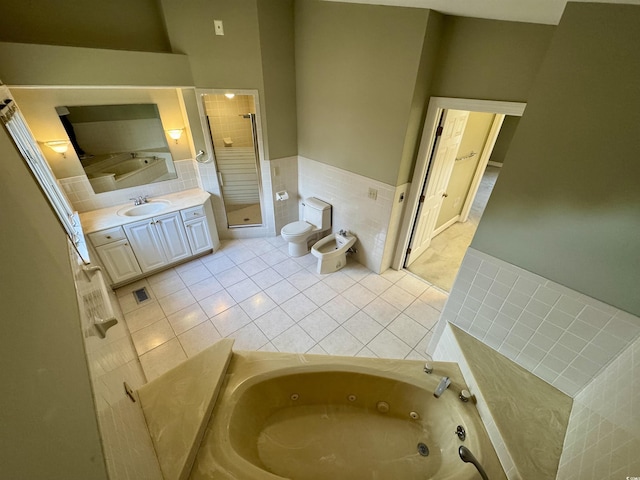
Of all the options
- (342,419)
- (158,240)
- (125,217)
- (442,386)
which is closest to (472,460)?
(442,386)

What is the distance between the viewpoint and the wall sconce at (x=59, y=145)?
2.62 metres

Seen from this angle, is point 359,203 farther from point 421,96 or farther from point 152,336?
point 152,336

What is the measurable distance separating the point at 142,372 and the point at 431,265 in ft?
11.5

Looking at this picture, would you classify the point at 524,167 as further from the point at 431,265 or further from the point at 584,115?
the point at 431,265

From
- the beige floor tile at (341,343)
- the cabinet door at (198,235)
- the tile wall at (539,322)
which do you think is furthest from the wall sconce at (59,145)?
the tile wall at (539,322)

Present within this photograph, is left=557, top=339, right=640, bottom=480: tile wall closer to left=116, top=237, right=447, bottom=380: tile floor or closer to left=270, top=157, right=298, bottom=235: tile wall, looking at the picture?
left=116, top=237, right=447, bottom=380: tile floor

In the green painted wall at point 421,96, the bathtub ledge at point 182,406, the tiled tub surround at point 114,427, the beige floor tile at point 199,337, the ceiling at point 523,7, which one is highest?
the ceiling at point 523,7

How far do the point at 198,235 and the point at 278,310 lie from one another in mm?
1575

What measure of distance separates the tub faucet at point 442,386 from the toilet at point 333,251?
1902 millimetres

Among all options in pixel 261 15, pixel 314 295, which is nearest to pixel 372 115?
pixel 261 15

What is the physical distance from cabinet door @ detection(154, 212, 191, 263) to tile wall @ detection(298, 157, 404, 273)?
1.81 meters

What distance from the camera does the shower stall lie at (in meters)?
3.49

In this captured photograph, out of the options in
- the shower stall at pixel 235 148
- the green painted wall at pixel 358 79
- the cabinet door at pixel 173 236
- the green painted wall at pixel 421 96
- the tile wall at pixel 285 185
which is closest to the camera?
the green painted wall at pixel 421 96

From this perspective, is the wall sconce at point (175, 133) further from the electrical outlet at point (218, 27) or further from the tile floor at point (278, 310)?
the tile floor at point (278, 310)
